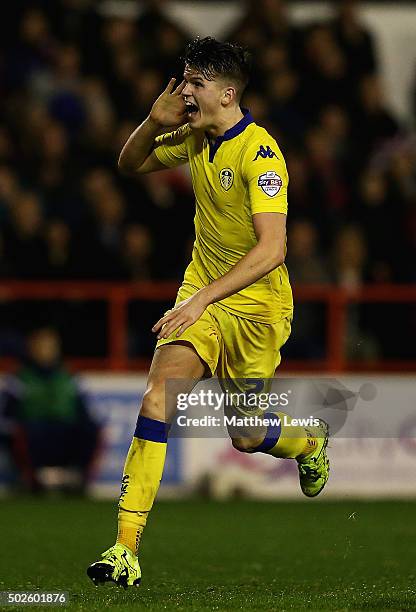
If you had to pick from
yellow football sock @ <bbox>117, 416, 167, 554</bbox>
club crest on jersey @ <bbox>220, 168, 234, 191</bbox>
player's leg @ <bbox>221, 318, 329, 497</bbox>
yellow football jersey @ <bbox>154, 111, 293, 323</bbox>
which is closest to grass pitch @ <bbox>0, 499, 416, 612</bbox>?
yellow football sock @ <bbox>117, 416, 167, 554</bbox>

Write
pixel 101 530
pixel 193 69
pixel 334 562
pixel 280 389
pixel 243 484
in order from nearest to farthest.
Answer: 1. pixel 193 69
2. pixel 334 562
3. pixel 101 530
4. pixel 280 389
5. pixel 243 484

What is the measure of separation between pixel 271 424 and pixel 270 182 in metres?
1.37

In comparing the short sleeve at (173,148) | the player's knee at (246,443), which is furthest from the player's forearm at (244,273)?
the player's knee at (246,443)

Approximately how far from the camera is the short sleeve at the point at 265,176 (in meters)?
6.64

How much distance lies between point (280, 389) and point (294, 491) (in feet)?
4.86

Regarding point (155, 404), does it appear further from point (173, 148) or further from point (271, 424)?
point (173, 148)

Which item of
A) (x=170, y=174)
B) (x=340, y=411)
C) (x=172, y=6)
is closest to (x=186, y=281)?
(x=340, y=411)

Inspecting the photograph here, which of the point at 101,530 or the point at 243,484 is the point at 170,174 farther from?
the point at 101,530

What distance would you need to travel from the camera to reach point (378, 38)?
16750 mm

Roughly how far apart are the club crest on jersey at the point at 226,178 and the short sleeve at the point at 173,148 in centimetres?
36

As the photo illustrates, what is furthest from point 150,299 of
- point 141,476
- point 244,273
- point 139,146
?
point 244,273

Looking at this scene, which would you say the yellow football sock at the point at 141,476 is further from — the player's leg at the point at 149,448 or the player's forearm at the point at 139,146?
the player's forearm at the point at 139,146

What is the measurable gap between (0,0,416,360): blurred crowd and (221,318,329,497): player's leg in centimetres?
527

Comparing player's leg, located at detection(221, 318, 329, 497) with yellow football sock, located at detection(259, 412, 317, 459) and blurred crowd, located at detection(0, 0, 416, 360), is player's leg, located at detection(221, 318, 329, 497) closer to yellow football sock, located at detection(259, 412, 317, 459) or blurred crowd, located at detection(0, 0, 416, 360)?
yellow football sock, located at detection(259, 412, 317, 459)
